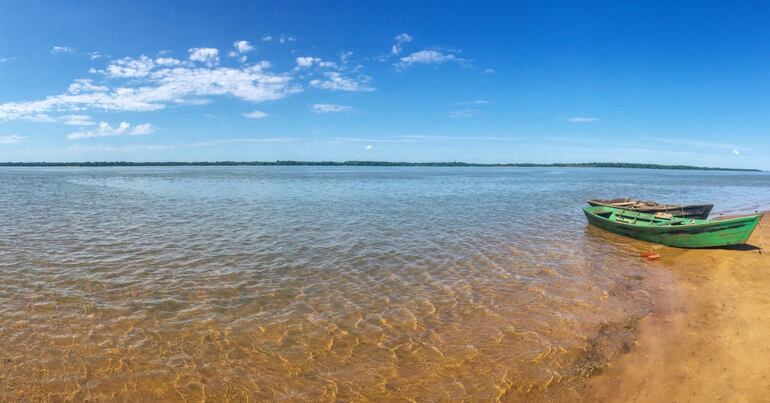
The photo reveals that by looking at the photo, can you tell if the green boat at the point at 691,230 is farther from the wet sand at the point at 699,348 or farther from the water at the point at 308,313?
the wet sand at the point at 699,348

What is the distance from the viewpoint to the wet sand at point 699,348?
21.4 feet

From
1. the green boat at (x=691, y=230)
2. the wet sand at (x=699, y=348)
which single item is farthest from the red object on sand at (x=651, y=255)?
the wet sand at (x=699, y=348)

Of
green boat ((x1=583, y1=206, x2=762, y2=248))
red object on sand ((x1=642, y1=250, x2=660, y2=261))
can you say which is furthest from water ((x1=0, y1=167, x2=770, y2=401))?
green boat ((x1=583, y1=206, x2=762, y2=248))

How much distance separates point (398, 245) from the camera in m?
16.9

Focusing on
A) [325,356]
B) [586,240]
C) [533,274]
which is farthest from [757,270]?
[325,356]

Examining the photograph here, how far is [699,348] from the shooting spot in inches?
312

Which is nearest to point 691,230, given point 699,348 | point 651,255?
A: point 651,255

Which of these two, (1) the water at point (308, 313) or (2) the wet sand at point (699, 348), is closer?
(2) the wet sand at point (699, 348)

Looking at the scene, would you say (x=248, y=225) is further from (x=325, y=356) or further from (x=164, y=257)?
(x=325, y=356)

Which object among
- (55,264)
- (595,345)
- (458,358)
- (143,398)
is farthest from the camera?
(55,264)

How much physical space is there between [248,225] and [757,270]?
2105 centimetres

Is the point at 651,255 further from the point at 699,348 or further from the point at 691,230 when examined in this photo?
the point at 699,348

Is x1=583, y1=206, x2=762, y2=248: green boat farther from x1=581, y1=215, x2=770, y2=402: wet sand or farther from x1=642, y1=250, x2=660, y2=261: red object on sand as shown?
x1=581, y1=215, x2=770, y2=402: wet sand

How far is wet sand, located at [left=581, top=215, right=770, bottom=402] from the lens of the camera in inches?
256
